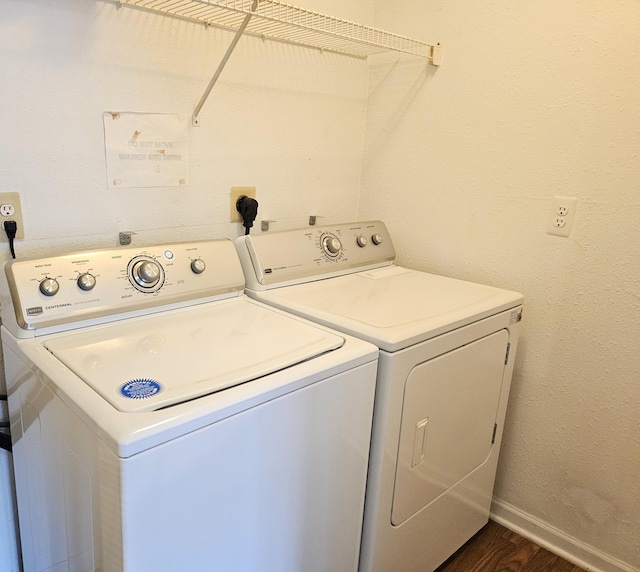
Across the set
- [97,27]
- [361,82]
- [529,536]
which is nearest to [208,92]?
[97,27]

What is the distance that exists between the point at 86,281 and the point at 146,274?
15cm

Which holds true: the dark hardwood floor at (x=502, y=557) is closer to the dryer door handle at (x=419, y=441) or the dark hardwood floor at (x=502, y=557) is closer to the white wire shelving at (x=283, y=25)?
the dryer door handle at (x=419, y=441)

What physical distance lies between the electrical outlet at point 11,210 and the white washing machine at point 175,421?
0.18m

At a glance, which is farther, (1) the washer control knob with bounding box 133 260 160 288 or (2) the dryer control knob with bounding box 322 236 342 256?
(2) the dryer control knob with bounding box 322 236 342 256

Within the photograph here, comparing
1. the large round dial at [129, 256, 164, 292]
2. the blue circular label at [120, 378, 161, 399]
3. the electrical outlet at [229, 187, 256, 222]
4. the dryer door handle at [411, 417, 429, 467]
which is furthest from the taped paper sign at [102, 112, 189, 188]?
the dryer door handle at [411, 417, 429, 467]

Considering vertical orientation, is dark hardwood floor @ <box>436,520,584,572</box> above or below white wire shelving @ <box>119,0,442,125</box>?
below

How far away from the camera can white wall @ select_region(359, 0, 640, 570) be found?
157cm

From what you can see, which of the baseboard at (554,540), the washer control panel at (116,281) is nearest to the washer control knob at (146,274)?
the washer control panel at (116,281)

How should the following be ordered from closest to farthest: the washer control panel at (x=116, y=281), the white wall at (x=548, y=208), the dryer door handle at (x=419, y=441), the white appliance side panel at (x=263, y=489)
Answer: the white appliance side panel at (x=263, y=489)
the washer control panel at (x=116, y=281)
the dryer door handle at (x=419, y=441)
the white wall at (x=548, y=208)

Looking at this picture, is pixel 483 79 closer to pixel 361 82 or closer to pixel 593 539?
pixel 361 82

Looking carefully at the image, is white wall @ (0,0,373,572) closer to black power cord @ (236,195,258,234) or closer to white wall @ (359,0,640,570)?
black power cord @ (236,195,258,234)

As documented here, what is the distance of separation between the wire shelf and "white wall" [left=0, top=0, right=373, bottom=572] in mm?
33

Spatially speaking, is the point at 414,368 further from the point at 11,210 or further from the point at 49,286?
the point at 11,210

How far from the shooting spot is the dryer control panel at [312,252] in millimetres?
1593
